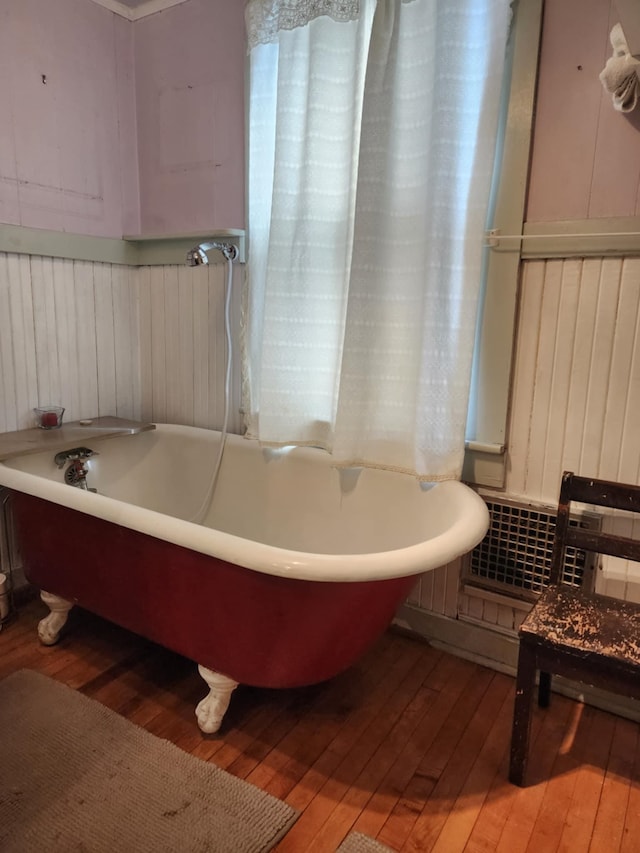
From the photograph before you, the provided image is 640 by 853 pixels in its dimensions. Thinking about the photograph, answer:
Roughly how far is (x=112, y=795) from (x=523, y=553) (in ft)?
4.14

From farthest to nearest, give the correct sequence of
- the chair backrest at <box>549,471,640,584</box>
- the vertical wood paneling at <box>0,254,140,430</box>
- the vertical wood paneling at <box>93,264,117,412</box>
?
the vertical wood paneling at <box>93,264,117,412</box> → the vertical wood paneling at <box>0,254,140,430</box> → the chair backrest at <box>549,471,640,584</box>

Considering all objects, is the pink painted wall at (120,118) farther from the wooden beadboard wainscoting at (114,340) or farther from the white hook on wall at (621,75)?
the white hook on wall at (621,75)

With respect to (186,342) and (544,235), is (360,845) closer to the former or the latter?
(544,235)

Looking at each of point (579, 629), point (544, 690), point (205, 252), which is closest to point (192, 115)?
point (205, 252)

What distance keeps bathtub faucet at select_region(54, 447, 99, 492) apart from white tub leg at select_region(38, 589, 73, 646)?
0.37 m

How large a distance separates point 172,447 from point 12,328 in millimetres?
719

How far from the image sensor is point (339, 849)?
123cm

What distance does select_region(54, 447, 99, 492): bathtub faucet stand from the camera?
2064 millimetres

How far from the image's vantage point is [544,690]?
1.68 meters

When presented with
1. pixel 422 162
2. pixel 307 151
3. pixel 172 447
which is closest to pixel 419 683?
pixel 172 447

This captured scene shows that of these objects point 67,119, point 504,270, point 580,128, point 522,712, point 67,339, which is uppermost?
point 67,119

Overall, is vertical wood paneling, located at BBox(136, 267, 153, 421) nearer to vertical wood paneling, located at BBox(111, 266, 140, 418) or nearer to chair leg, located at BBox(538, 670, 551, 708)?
vertical wood paneling, located at BBox(111, 266, 140, 418)

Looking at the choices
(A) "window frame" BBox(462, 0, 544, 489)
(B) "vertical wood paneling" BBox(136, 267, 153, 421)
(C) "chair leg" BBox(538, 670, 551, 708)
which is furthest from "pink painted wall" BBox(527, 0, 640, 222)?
(B) "vertical wood paneling" BBox(136, 267, 153, 421)

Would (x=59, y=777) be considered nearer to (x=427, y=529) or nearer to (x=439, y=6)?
(x=427, y=529)
